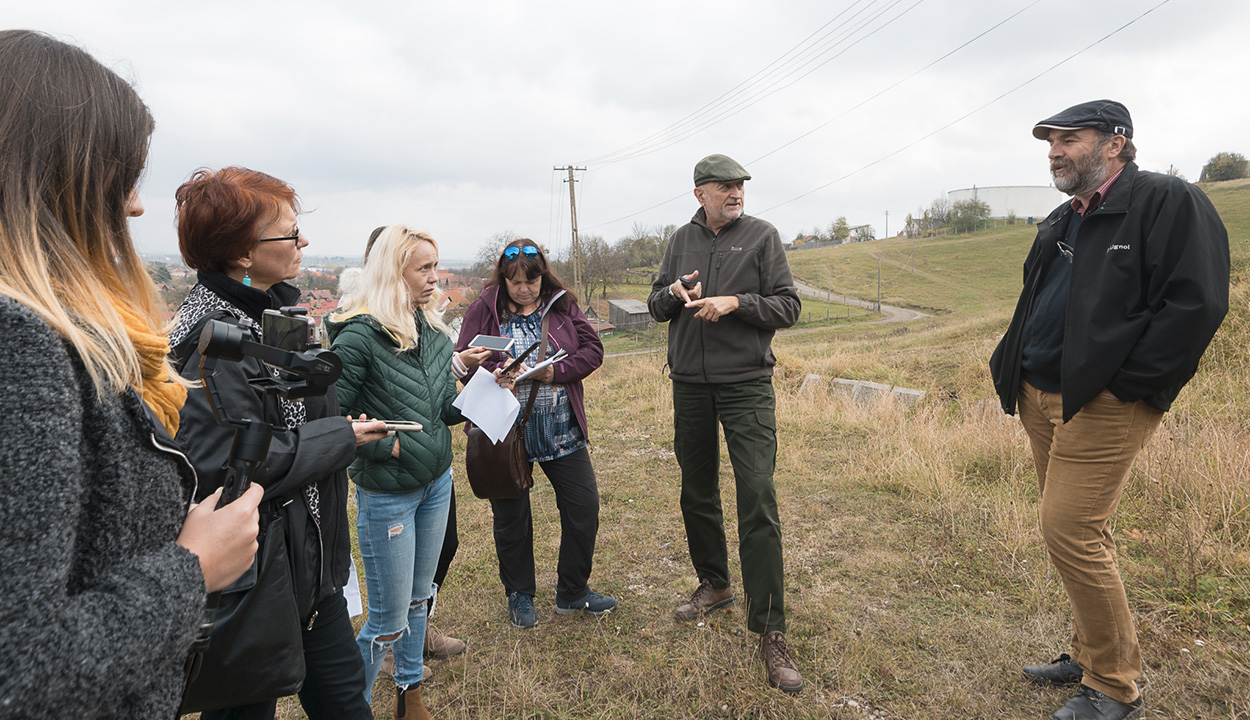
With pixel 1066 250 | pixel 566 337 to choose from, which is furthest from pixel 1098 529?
pixel 566 337

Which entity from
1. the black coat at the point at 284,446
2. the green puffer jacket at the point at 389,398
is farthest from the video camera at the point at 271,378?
the green puffer jacket at the point at 389,398

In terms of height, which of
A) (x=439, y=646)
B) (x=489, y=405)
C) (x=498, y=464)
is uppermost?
(x=489, y=405)

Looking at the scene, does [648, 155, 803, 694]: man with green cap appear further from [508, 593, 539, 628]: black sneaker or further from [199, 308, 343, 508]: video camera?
[199, 308, 343, 508]: video camera

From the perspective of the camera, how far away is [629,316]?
41812 millimetres

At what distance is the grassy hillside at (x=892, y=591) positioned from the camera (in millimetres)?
2779

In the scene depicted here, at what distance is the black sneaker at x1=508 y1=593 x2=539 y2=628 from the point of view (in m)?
3.57

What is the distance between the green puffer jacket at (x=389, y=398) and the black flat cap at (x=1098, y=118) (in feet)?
9.41

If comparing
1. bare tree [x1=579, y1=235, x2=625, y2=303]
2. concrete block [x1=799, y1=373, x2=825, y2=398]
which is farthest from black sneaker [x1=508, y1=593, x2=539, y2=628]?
bare tree [x1=579, y1=235, x2=625, y2=303]

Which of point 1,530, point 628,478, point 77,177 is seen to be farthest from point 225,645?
point 628,478

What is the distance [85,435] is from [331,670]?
1374mm

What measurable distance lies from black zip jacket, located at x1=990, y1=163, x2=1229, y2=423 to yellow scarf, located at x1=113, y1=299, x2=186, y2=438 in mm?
2851

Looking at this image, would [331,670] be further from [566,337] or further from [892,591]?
[892,591]

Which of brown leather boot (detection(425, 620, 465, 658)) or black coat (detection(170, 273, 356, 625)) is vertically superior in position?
black coat (detection(170, 273, 356, 625))

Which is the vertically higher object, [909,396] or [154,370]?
[154,370]
